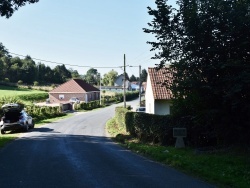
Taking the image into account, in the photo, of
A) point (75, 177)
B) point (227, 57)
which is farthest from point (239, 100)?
point (75, 177)

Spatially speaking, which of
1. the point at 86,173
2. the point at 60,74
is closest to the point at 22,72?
the point at 60,74

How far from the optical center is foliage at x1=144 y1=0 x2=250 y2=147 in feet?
40.2

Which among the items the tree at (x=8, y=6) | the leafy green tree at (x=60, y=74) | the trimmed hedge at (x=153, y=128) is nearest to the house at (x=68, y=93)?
the leafy green tree at (x=60, y=74)

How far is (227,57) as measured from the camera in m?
12.8

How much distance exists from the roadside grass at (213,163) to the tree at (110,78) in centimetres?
13419

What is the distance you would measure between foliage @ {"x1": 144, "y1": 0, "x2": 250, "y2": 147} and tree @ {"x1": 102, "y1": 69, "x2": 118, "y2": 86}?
134 metres

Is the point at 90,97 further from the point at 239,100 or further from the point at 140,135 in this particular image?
the point at 239,100

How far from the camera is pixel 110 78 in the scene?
14900cm

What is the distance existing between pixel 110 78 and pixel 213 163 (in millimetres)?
138474

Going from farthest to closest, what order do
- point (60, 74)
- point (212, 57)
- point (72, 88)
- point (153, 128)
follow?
point (60, 74) < point (72, 88) < point (153, 128) < point (212, 57)

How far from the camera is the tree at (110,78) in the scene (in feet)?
489

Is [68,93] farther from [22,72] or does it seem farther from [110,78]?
[110,78]

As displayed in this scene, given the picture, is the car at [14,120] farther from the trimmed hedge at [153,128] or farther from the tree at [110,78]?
the tree at [110,78]

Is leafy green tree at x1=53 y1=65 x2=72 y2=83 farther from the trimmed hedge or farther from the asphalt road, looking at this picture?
the asphalt road
